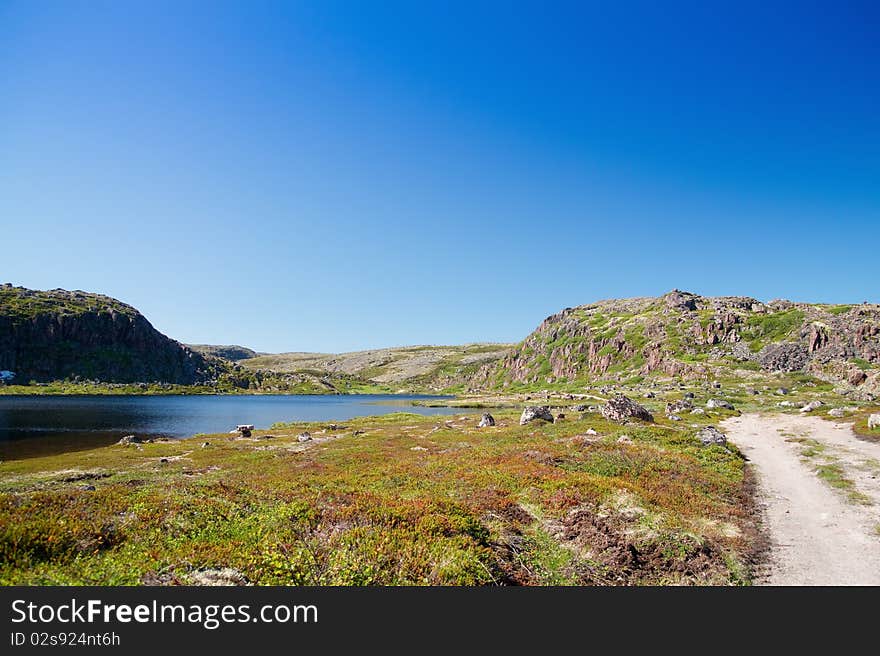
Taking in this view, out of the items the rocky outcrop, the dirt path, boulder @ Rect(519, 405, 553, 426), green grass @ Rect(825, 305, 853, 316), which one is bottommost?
boulder @ Rect(519, 405, 553, 426)

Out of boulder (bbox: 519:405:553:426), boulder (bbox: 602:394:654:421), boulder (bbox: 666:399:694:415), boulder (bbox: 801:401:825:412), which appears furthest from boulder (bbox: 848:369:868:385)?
boulder (bbox: 519:405:553:426)

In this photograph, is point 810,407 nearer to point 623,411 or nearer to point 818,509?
point 623,411

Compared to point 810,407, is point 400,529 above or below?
above

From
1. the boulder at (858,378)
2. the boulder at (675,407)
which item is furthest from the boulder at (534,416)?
the boulder at (858,378)

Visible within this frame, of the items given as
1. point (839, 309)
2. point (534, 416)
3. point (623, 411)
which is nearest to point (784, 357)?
point (839, 309)

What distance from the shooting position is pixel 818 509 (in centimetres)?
2197

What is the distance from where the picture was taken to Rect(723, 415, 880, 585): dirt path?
575 inches

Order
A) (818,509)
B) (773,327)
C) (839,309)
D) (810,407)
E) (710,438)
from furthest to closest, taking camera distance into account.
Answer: (773,327)
(839,309)
(810,407)
(710,438)
(818,509)

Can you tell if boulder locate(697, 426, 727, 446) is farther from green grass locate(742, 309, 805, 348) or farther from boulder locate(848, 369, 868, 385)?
green grass locate(742, 309, 805, 348)

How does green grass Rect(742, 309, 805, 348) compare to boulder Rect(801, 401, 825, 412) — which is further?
green grass Rect(742, 309, 805, 348)

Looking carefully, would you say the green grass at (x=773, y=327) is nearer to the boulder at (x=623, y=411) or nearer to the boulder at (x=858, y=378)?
the boulder at (x=858, y=378)

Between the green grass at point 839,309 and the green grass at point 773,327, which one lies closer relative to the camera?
the green grass at point 839,309

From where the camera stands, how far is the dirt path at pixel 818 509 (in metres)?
14.6

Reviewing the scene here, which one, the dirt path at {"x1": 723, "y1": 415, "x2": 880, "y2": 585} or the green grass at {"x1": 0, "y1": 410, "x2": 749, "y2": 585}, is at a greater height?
the green grass at {"x1": 0, "y1": 410, "x2": 749, "y2": 585}
